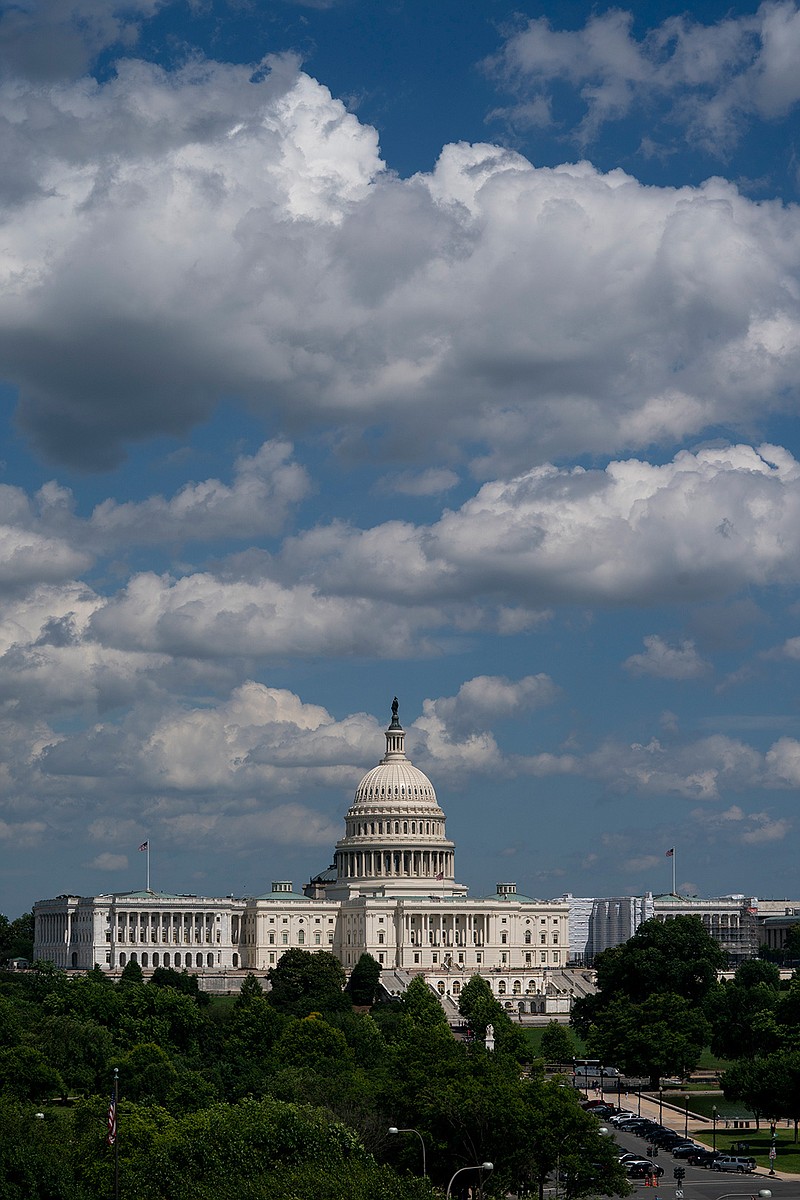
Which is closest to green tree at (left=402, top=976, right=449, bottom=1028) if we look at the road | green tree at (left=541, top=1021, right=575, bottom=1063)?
green tree at (left=541, top=1021, right=575, bottom=1063)

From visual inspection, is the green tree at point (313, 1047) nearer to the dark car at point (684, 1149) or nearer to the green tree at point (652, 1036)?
the dark car at point (684, 1149)

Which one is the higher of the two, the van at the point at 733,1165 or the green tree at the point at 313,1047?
the green tree at the point at 313,1047

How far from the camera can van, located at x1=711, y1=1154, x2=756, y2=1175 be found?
124688mm

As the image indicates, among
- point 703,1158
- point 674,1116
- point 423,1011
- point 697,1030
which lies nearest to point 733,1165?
point 703,1158

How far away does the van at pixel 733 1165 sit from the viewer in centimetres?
12469

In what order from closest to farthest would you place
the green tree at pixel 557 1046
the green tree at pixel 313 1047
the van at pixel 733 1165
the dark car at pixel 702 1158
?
the van at pixel 733 1165, the dark car at pixel 702 1158, the green tree at pixel 313 1047, the green tree at pixel 557 1046

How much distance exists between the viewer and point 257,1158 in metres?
94.1

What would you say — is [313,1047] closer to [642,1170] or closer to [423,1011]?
[642,1170]

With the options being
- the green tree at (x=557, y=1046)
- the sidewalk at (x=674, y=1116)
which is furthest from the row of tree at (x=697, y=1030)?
the sidewalk at (x=674, y=1116)

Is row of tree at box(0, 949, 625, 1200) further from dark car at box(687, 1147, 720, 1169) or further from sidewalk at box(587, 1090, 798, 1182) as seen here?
dark car at box(687, 1147, 720, 1169)

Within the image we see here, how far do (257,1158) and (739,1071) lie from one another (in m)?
57.9

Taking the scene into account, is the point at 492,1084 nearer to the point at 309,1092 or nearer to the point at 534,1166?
the point at 534,1166

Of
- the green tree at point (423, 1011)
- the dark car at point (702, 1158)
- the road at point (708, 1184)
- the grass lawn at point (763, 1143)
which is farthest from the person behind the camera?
the green tree at point (423, 1011)

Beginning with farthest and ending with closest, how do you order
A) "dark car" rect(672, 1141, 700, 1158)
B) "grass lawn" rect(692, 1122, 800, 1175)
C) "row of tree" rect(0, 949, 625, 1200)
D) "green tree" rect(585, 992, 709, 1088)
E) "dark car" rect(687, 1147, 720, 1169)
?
"green tree" rect(585, 992, 709, 1088)
"dark car" rect(672, 1141, 700, 1158)
"grass lawn" rect(692, 1122, 800, 1175)
"dark car" rect(687, 1147, 720, 1169)
"row of tree" rect(0, 949, 625, 1200)
